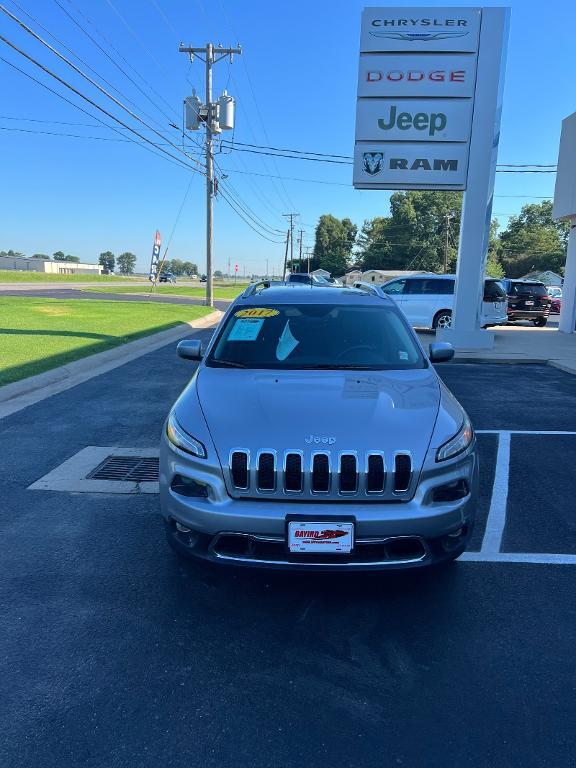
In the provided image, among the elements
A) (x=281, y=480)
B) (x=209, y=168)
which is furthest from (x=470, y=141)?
(x=209, y=168)

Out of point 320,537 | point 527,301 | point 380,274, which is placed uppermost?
point 380,274

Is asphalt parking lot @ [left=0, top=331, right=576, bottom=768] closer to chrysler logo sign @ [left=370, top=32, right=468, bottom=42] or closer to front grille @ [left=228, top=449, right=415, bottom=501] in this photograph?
front grille @ [left=228, top=449, right=415, bottom=501]

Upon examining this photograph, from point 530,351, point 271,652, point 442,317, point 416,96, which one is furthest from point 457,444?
point 442,317

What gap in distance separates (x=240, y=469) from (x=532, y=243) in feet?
329

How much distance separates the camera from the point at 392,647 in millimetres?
2713

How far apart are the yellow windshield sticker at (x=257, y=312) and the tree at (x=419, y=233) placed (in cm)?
8305

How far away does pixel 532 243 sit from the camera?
3612 inches

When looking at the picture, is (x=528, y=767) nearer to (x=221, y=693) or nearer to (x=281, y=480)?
(x=221, y=693)

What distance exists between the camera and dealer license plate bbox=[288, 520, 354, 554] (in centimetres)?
267

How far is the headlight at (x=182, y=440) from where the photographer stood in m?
2.93

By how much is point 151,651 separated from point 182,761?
650mm

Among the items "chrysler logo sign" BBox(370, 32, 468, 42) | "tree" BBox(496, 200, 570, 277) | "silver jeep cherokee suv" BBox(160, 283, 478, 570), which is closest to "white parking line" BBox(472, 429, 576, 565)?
"silver jeep cherokee suv" BBox(160, 283, 478, 570)

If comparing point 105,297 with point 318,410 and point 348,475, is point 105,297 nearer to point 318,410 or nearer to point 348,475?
point 318,410

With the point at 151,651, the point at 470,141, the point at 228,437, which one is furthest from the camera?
the point at 470,141
